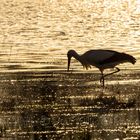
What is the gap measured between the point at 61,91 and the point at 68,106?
1833 millimetres

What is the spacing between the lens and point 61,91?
50.4 feet

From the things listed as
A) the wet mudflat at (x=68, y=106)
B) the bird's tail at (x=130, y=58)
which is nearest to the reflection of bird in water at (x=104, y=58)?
the bird's tail at (x=130, y=58)

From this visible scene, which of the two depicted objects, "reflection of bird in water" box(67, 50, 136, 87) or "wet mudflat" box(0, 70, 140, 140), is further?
"reflection of bird in water" box(67, 50, 136, 87)

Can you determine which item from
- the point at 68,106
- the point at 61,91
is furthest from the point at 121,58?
the point at 68,106

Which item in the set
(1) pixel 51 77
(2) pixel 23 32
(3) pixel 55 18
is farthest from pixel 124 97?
(3) pixel 55 18

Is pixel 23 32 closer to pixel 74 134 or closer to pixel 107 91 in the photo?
pixel 107 91

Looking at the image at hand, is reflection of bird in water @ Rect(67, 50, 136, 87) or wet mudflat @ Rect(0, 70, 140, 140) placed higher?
reflection of bird in water @ Rect(67, 50, 136, 87)

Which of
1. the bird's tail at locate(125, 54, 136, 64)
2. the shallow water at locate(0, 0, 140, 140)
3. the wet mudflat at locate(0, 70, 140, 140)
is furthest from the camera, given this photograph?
the bird's tail at locate(125, 54, 136, 64)

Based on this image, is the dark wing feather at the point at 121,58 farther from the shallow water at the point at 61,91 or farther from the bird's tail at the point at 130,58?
the shallow water at the point at 61,91

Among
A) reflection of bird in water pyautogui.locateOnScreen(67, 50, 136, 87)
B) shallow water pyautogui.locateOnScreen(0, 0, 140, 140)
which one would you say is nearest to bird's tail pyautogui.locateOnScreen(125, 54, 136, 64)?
reflection of bird in water pyautogui.locateOnScreen(67, 50, 136, 87)

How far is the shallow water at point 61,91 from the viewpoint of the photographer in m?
11.3

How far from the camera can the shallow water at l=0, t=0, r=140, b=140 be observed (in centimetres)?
1127

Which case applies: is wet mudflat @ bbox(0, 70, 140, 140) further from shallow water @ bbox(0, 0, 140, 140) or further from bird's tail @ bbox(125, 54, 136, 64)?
bird's tail @ bbox(125, 54, 136, 64)

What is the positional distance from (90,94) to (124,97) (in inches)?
34.4
